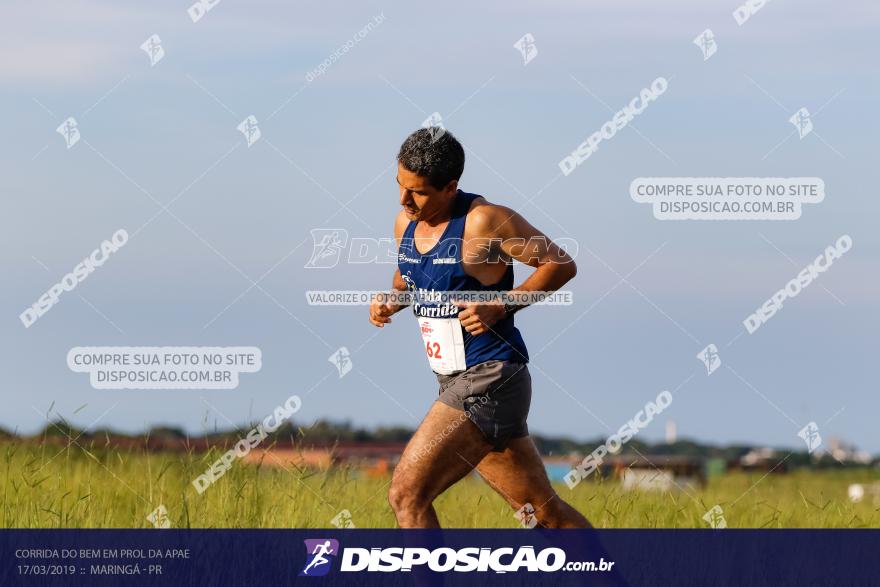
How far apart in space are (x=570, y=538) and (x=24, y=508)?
149 inches

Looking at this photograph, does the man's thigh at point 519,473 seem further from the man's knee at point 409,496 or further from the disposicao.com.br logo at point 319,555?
the disposicao.com.br logo at point 319,555

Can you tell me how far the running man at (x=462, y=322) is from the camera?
6180 millimetres

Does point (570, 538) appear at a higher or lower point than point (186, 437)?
lower

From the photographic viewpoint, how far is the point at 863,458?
11.4 metres

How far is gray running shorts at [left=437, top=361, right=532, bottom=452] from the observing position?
624 cm

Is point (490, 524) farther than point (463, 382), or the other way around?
point (490, 524)

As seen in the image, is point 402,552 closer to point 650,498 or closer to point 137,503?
point 137,503

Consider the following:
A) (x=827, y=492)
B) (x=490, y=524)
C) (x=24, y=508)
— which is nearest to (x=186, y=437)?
(x=24, y=508)
